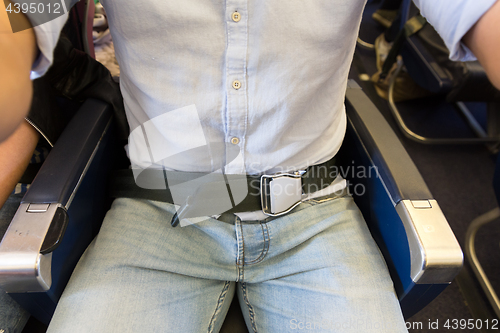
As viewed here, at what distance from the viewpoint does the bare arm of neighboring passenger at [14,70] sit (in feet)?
1.26

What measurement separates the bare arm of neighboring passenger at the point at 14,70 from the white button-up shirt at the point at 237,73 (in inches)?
0.7

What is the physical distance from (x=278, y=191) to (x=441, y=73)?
1204 millimetres

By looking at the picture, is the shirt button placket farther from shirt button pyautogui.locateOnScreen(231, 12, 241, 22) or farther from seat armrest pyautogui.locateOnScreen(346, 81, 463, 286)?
seat armrest pyautogui.locateOnScreen(346, 81, 463, 286)

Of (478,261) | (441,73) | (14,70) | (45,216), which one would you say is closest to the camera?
(14,70)

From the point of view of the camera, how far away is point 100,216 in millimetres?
707

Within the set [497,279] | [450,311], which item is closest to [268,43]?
[450,311]

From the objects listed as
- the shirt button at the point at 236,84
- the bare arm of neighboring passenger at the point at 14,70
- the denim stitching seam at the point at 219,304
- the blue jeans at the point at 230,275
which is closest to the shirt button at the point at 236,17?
the shirt button at the point at 236,84

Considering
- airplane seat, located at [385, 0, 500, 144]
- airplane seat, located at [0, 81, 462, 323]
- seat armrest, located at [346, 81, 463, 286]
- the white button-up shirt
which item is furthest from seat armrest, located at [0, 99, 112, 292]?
airplane seat, located at [385, 0, 500, 144]

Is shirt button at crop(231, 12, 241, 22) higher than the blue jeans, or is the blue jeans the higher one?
shirt button at crop(231, 12, 241, 22)

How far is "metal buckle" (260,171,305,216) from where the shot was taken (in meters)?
0.67

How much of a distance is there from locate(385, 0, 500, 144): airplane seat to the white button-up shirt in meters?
1.04

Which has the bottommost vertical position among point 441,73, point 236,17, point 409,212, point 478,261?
point 478,261

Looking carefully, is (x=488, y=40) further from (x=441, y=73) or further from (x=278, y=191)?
(x=441, y=73)

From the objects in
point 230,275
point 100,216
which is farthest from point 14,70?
point 230,275
